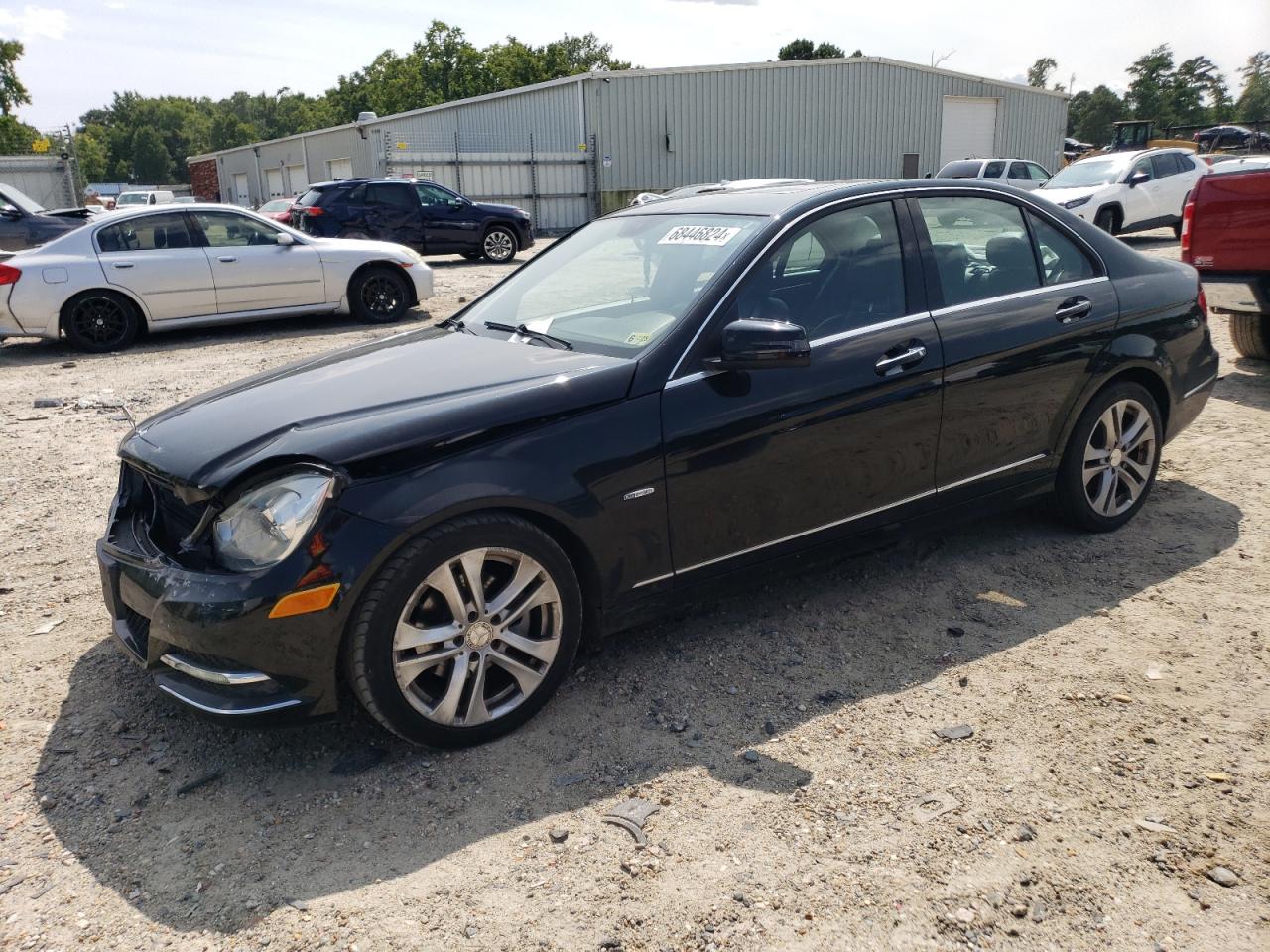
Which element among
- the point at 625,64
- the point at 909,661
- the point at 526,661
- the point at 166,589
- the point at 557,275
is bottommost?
the point at 909,661

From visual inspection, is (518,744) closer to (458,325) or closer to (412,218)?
(458,325)

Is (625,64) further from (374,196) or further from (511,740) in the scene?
(511,740)

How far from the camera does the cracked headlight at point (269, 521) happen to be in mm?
2773

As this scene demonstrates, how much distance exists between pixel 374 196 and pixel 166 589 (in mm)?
16526

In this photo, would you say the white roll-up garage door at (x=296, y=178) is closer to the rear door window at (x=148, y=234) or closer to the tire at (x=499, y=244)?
the tire at (x=499, y=244)

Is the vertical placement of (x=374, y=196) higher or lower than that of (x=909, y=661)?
higher

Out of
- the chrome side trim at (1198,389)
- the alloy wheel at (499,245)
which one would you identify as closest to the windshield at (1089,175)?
the alloy wheel at (499,245)

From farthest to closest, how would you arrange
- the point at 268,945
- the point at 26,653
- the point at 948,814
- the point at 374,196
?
the point at 374,196, the point at 26,653, the point at 948,814, the point at 268,945

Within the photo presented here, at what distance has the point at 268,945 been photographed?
233 cm

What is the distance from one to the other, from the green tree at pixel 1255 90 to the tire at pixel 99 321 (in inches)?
3032

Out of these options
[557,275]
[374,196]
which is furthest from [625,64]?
[557,275]

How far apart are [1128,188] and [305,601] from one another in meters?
18.7

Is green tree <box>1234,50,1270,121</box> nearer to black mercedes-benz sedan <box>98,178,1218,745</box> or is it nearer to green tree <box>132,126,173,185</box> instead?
black mercedes-benz sedan <box>98,178,1218,745</box>

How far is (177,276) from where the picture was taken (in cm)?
1057
